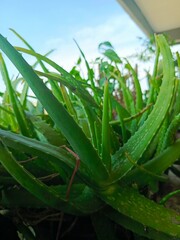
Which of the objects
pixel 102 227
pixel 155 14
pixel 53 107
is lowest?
pixel 102 227

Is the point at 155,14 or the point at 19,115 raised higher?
the point at 155,14

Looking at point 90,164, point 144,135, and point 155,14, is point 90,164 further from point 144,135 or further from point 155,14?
point 155,14

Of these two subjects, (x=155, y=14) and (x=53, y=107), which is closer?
(x=53, y=107)

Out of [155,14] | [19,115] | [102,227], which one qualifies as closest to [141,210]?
[102,227]

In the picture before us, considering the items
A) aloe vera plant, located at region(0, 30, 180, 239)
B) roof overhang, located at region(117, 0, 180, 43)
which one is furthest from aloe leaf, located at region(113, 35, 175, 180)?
roof overhang, located at region(117, 0, 180, 43)

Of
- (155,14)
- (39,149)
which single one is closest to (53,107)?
(39,149)

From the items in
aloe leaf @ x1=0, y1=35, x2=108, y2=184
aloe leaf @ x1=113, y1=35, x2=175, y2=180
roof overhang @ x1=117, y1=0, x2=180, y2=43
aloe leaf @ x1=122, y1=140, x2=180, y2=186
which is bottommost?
aloe leaf @ x1=122, y1=140, x2=180, y2=186

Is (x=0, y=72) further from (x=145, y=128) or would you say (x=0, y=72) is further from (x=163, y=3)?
(x=163, y=3)

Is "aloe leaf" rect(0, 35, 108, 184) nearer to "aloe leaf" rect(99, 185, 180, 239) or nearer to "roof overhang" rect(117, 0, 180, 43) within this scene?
"aloe leaf" rect(99, 185, 180, 239)
